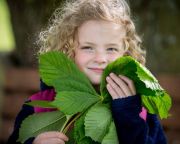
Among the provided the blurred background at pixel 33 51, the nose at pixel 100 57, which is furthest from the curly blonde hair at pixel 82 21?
the blurred background at pixel 33 51

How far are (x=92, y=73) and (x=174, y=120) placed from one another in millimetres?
2690

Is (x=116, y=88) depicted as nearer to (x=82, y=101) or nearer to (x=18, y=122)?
(x=82, y=101)

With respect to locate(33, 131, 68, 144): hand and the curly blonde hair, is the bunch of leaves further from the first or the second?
the curly blonde hair

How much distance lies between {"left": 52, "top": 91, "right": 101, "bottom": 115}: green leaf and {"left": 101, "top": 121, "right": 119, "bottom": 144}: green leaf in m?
0.13

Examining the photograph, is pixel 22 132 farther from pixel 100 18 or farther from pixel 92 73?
pixel 100 18

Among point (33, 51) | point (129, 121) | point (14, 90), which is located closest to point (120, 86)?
point (129, 121)

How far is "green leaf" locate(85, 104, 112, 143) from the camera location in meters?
2.10

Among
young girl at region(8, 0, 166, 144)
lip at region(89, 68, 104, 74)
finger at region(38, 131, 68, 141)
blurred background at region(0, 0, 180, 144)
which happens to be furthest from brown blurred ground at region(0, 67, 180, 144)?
finger at region(38, 131, 68, 141)

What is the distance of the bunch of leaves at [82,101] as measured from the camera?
6.93 feet

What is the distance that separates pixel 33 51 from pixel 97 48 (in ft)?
8.02

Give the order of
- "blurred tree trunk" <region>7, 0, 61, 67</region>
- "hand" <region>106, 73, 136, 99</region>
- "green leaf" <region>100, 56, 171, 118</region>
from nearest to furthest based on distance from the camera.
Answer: "green leaf" <region>100, 56, 171, 118</region> < "hand" <region>106, 73, 136, 99</region> < "blurred tree trunk" <region>7, 0, 61, 67</region>

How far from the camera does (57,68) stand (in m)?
2.23

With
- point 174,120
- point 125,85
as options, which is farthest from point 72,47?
point 174,120

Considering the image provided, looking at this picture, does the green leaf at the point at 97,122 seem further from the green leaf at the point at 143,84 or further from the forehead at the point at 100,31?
the forehead at the point at 100,31
